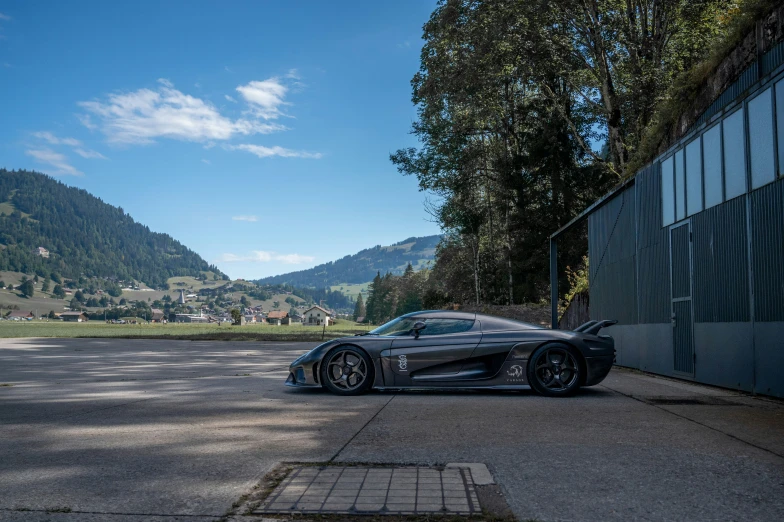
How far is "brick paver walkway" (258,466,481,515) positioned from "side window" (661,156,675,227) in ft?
33.7

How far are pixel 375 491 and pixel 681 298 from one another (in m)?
10.1

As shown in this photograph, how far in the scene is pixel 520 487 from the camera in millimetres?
4004

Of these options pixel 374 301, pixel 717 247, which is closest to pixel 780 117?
pixel 717 247

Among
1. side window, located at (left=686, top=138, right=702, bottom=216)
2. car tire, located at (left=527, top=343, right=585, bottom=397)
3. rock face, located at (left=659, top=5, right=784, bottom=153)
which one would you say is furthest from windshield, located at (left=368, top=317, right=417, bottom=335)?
rock face, located at (left=659, top=5, right=784, bottom=153)

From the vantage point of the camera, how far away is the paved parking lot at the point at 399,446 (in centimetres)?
368

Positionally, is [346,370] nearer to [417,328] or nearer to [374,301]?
[417,328]

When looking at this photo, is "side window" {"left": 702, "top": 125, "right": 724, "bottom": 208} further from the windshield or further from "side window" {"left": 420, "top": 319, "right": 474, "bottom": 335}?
the windshield

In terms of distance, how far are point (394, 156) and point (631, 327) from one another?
26.0 meters

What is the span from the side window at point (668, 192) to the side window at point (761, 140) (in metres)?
3.31

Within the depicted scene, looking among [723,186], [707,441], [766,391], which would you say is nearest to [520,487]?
[707,441]

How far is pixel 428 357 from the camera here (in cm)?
934

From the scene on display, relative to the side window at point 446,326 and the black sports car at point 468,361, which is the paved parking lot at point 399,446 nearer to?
the black sports car at point 468,361

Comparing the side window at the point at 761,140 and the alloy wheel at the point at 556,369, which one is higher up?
the side window at the point at 761,140

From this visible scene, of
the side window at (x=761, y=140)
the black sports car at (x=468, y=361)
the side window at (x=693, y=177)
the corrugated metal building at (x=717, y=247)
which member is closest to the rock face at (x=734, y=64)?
the corrugated metal building at (x=717, y=247)
